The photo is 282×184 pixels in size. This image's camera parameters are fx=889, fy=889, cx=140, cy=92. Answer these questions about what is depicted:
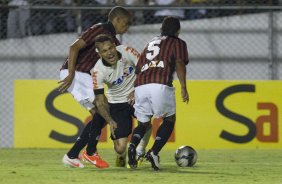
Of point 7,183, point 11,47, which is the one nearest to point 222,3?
point 11,47

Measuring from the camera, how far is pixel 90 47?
1005 centimetres

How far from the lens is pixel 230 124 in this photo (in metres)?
13.8

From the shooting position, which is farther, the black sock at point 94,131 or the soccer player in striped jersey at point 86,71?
the black sock at point 94,131

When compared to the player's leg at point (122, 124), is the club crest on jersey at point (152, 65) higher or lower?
higher

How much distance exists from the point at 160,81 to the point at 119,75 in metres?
0.48

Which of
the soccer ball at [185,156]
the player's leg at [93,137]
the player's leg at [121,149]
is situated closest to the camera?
the player's leg at [121,149]

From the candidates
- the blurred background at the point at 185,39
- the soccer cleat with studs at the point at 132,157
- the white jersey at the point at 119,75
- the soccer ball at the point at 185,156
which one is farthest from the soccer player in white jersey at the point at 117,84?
the blurred background at the point at 185,39

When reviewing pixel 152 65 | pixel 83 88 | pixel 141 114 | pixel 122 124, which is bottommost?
pixel 122 124

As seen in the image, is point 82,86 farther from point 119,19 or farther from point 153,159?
point 153,159

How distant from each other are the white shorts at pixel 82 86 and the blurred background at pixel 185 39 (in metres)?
4.38

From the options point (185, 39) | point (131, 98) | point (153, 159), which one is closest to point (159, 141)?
point (153, 159)

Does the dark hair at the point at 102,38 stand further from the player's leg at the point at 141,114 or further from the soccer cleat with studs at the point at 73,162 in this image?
the soccer cleat with studs at the point at 73,162

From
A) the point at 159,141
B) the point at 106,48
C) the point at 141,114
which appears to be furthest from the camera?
the point at 141,114

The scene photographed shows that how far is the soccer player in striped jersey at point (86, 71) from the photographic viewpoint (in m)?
9.87
